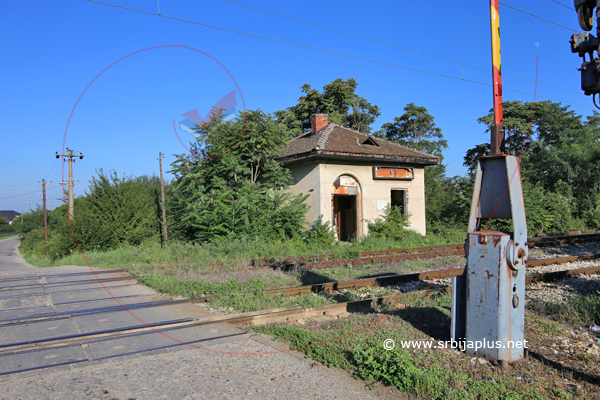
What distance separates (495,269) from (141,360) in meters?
4.35

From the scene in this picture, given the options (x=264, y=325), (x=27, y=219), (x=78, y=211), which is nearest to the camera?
(x=264, y=325)

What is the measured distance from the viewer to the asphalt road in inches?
154

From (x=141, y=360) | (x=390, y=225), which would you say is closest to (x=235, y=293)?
(x=141, y=360)

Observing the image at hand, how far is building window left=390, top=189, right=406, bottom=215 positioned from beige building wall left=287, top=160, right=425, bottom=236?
234 millimetres

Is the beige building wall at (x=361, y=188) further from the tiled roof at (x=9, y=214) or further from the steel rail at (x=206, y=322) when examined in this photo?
the tiled roof at (x=9, y=214)

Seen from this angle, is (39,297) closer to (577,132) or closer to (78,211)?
(78,211)

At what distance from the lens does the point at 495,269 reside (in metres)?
4.31

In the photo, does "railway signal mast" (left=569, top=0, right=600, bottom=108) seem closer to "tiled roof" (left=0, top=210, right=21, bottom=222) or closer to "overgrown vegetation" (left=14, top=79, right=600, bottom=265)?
"overgrown vegetation" (left=14, top=79, right=600, bottom=265)

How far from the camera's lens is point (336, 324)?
6.05m

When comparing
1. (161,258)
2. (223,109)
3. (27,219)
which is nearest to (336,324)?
(161,258)

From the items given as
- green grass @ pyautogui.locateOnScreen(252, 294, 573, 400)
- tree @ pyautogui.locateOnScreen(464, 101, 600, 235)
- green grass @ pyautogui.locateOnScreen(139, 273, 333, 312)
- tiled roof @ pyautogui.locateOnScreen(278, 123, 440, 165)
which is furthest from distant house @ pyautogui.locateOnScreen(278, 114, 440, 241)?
green grass @ pyautogui.locateOnScreen(252, 294, 573, 400)

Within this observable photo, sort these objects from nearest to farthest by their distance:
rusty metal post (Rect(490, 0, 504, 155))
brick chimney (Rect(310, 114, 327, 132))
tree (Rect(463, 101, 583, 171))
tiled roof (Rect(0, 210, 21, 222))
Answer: rusty metal post (Rect(490, 0, 504, 155)) < brick chimney (Rect(310, 114, 327, 132)) < tree (Rect(463, 101, 583, 171)) < tiled roof (Rect(0, 210, 21, 222))

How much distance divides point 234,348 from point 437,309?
11.3ft

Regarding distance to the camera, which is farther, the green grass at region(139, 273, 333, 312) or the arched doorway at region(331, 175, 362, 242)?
the arched doorway at region(331, 175, 362, 242)
